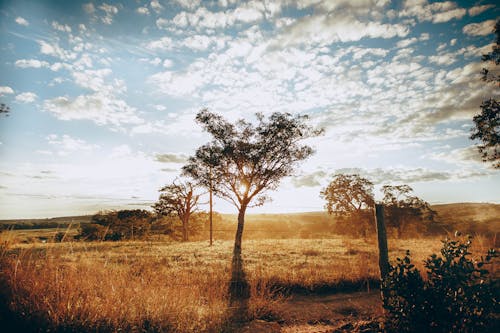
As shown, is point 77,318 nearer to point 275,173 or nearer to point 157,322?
point 157,322

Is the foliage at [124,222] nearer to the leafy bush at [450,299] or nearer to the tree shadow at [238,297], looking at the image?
the tree shadow at [238,297]

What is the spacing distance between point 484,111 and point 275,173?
15.5 meters

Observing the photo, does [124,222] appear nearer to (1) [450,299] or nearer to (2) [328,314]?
(2) [328,314]

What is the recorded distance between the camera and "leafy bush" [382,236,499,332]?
3.99 meters

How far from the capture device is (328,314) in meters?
6.59

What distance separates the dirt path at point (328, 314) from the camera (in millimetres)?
5559

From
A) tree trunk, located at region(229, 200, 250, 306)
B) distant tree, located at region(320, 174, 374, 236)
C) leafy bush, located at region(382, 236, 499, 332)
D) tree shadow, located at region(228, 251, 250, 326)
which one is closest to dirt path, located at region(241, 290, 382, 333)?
tree shadow, located at region(228, 251, 250, 326)

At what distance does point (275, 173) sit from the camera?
22.1m

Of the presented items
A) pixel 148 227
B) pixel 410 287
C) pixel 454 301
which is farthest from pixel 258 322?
pixel 148 227

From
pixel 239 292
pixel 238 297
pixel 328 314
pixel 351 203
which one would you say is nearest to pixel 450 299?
pixel 328 314

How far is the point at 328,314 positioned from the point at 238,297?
2.77 metres

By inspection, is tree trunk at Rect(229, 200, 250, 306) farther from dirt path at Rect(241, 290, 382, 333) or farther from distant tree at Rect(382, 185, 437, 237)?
distant tree at Rect(382, 185, 437, 237)

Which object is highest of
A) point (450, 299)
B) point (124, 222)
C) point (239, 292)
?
point (450, 299)

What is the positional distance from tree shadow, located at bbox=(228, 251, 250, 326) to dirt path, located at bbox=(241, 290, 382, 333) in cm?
37
